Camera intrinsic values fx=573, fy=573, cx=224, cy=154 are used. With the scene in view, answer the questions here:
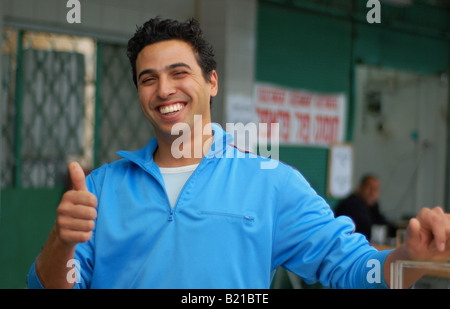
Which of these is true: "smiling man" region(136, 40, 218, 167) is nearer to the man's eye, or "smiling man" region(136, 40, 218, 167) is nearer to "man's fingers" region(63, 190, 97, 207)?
the man's eye

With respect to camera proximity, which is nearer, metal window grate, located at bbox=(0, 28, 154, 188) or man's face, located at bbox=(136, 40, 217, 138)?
man's face, located at bbox=(136, 40, 217, 138)

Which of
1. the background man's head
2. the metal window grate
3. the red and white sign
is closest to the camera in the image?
the metal window grate

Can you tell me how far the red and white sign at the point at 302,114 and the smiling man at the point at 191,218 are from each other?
16.1 ft

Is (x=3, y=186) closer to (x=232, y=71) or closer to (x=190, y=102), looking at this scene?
(x=232, y=71)

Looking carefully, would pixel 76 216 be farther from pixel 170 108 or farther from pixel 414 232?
pixel 414 232

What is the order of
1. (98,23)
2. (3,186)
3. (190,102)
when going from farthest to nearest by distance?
(98,23), (3,186), (190,102)

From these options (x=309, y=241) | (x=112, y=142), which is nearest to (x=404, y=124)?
(x=112, y=142)

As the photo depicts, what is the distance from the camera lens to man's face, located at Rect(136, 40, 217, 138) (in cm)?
191

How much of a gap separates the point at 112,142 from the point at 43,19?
136cm

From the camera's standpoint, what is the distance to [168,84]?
190 cm

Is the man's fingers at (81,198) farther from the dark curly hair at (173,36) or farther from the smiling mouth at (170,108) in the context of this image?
the dark curly hair at (173,36)

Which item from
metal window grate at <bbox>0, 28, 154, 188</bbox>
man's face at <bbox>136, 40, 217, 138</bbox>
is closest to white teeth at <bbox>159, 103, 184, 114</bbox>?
man's face at <bbox>136, 40, 217, 138</bbox>

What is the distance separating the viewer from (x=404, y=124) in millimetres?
9852

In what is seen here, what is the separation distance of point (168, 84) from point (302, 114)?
5.71 metres
